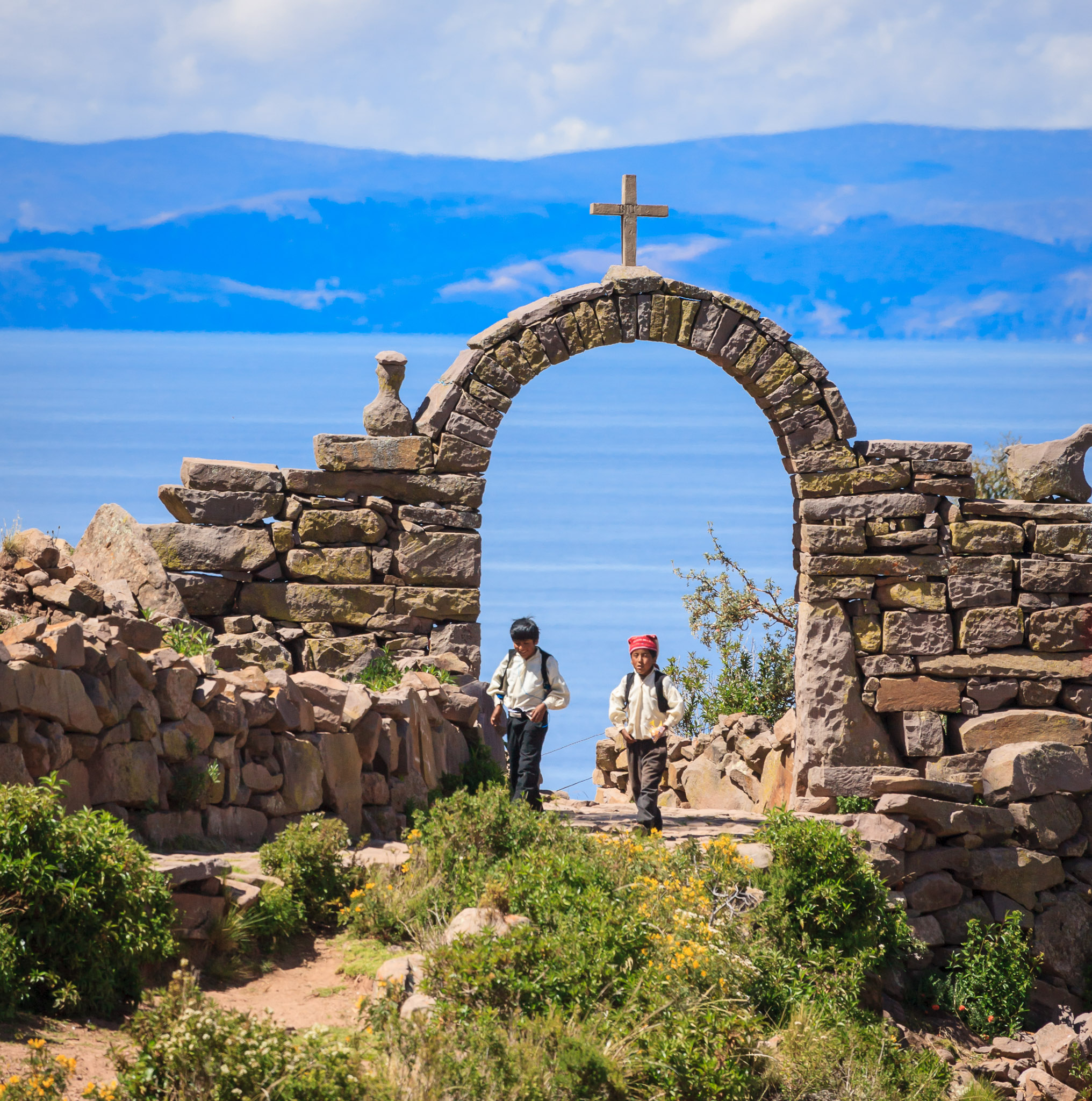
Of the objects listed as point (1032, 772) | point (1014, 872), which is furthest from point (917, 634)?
point (1014, 872)

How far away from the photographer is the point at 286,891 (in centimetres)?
768

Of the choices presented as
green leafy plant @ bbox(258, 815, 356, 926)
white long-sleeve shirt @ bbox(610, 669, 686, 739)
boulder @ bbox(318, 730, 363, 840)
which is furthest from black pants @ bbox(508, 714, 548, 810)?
green leafy plant @ bbox(258, 815, 356, 926)

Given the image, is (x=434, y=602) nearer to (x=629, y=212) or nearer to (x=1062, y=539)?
(x=629, y=212)

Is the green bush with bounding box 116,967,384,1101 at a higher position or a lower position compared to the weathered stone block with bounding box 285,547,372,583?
lower

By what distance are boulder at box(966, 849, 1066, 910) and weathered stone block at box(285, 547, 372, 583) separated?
5.35 m

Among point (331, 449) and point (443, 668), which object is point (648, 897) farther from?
point (331, 449)

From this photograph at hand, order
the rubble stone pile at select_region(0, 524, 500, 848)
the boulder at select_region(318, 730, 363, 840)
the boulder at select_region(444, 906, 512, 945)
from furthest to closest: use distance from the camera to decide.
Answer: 1. the boulder at select_region(318, 730, 363, 840)
2. the rubble stone pile at select_region(0, 524, 500, 848)
3. the boulder at select_region(444, 906, 512, 945)

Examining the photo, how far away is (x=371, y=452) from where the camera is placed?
37.6 feet

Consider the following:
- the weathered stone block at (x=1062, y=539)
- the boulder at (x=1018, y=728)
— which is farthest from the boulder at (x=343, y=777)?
the weathered stone block at (x=1062, y=539)

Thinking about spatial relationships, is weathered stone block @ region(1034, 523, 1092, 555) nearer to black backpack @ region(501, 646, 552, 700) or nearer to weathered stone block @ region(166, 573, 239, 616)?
black backpack @ region(501, 646, 552, 700)

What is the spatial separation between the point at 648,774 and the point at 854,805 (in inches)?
97.9

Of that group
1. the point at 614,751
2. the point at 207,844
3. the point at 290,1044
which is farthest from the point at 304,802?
the point at 614,751

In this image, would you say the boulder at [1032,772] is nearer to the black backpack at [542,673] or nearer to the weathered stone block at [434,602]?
the black backpack at [542,673]

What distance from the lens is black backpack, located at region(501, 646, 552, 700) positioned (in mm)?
9781
